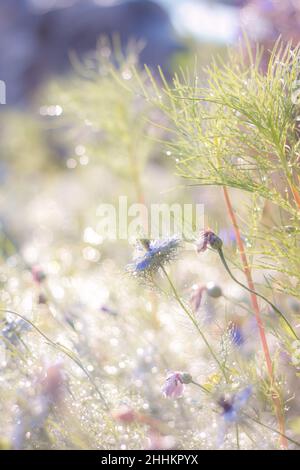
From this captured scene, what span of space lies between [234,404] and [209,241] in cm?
17

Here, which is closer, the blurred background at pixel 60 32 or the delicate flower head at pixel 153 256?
the delicate flower head at pixel 153 256

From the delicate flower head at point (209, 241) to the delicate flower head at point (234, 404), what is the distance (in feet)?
0.50

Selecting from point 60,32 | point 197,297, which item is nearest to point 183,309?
point 197,297

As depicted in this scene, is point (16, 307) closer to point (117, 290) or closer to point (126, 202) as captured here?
point (117, 290)

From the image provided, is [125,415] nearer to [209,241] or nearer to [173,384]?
[173,384]

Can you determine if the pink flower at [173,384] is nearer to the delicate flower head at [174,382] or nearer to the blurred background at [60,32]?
the delicate flower head at [174,382]

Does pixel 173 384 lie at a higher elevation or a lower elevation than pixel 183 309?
lower

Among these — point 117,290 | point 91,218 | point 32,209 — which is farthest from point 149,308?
point 32,209

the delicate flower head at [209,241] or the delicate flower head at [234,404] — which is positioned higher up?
the delicate flower head at [209,241]

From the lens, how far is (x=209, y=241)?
2.20 ft

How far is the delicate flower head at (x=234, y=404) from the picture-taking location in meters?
0.62

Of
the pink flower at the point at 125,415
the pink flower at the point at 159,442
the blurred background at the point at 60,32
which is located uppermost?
the blurred background at the point at 60,32

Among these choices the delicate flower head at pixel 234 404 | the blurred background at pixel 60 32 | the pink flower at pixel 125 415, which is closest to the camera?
the delicate flower head at pixel 234 404

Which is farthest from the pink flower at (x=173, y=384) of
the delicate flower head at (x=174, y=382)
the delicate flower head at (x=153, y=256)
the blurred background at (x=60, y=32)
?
the blurred background at (x=60, y=32)
